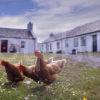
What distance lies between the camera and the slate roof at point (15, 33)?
7444 centimetres

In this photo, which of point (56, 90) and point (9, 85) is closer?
point (56, 90)

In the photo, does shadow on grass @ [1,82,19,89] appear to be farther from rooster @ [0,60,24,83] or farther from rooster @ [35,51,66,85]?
rooster @ [35,51,66,85]

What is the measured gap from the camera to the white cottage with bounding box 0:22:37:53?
238ft

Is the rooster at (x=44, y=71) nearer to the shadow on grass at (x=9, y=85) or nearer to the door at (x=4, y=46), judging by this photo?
the shadow on grass at (x=9, y=85)

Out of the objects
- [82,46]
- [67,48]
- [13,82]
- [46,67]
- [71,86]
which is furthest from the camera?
[67,48]

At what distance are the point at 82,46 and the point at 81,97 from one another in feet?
165

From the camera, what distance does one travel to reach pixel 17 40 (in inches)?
2953

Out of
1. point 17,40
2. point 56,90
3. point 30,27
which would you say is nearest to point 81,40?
point 17,40

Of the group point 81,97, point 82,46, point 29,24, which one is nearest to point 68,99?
point 81,97

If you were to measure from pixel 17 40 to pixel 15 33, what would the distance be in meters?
2.47

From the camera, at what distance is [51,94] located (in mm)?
13242

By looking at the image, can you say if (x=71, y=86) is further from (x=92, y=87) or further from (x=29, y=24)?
(x=29, y=24)

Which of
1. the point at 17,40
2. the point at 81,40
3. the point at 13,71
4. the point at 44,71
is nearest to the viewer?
the point at 44,71

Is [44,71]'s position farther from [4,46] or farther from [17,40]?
[17,40]
